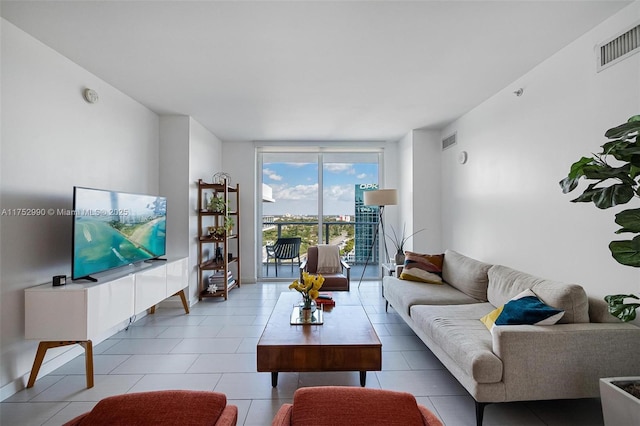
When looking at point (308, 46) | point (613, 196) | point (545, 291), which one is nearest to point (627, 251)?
point (613, 196)

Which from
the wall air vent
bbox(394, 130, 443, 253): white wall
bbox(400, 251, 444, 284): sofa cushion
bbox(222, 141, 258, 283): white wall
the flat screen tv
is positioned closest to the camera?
the flat screen tv

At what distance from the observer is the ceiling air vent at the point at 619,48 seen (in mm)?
2072

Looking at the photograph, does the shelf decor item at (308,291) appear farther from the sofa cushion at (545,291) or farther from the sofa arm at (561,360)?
the sofa cushion at (545,291)

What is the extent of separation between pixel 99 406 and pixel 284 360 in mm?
1193

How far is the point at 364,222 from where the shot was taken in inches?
245

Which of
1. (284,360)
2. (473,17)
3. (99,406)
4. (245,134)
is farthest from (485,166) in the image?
(99,406)

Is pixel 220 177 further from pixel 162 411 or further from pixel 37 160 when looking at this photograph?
pixel 162 411

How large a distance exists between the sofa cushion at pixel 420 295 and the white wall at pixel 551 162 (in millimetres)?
669

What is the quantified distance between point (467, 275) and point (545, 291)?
3.67 ft

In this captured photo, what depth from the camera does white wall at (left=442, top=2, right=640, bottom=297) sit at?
2.22 meters

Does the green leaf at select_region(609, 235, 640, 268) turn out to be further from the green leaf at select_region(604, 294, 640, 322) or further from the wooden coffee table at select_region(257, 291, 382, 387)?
the wooden coffee table at select_region(257, 291, 382, 387)

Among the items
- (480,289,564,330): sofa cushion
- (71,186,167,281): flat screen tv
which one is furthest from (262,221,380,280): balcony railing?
A: (480,289,564,330): sofa cushion

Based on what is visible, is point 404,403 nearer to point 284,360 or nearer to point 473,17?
point 284,360

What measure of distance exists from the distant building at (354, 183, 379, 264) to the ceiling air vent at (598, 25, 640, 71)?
4.05 meters
